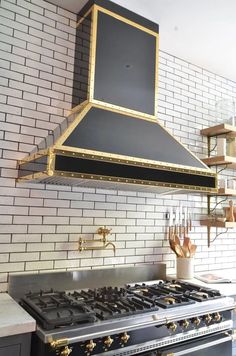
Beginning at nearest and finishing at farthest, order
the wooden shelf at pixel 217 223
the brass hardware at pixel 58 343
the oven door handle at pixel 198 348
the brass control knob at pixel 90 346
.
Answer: the brass hardware at pixel 58 343, the brass control knob at pixel 90 346, the oven door handle at pixel 198 348, the wooden shelf at pixel 217 223

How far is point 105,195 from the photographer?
7.86 ft

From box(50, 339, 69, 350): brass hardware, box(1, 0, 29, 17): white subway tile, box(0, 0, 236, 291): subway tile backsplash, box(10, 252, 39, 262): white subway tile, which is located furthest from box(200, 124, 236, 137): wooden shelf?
box(50, 339, 69, 350): brass hardware

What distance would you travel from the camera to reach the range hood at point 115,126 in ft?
5.32

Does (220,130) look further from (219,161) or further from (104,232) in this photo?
(104,232)

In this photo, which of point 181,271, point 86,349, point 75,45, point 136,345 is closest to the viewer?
point 86,349

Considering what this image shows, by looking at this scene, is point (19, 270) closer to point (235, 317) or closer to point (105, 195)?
point (105, 195)

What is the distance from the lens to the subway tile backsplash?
1998 millimetres

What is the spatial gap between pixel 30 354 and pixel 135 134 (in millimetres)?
1357

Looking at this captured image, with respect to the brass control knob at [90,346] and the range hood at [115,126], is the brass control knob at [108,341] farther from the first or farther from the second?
the range hood at [115,126]

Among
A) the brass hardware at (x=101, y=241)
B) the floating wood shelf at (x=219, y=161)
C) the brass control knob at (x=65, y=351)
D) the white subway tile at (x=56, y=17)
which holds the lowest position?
the brass control knob at (x=65, y=351)

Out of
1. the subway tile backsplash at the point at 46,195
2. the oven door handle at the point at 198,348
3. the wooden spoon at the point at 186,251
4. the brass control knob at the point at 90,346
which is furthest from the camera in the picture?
the wooden spoon at the point at 186,251

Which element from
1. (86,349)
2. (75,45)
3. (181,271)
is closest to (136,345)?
(86,349)

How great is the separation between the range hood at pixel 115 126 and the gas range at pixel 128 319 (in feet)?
2.34

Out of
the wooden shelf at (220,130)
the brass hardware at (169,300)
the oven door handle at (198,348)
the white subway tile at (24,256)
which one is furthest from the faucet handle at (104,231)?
the wooden shelf at (220,130)
